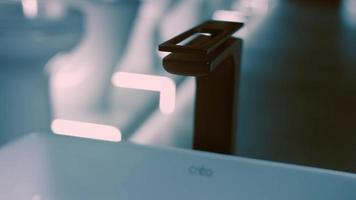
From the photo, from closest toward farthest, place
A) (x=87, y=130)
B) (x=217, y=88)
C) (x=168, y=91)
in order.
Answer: (x=217, y=88), (x=87, y=130), (x=168, y=91)

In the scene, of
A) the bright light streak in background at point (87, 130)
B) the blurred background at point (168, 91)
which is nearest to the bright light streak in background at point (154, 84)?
the blurred background at point (168, 91)

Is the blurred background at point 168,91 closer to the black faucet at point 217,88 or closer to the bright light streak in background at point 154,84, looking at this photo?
the bright light streak in background at point 154,84

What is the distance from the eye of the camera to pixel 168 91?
3.52 ft

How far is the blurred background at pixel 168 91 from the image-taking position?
31.8 inches

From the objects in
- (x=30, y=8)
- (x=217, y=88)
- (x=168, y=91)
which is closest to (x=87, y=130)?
(x=168, y=91)

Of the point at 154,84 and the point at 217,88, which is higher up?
the point at 217,88

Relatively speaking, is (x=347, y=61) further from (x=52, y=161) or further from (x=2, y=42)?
(x=2, y=42)

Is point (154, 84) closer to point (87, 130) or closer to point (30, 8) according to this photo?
point (87, 130)

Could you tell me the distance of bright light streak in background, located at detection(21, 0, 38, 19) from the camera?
2.22m

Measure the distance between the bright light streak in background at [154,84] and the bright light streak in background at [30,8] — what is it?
108 centimetres

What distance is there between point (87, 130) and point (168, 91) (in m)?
0.24

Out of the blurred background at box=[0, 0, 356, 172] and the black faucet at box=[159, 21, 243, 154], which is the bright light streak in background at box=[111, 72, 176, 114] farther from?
the black faucet at box=[159, 21, 243, 154]

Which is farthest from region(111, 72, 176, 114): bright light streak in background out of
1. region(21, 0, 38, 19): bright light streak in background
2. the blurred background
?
region(21, 0, 38, 19): bright light streak in background

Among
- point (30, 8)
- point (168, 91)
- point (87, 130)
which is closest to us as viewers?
point (87, 130)
